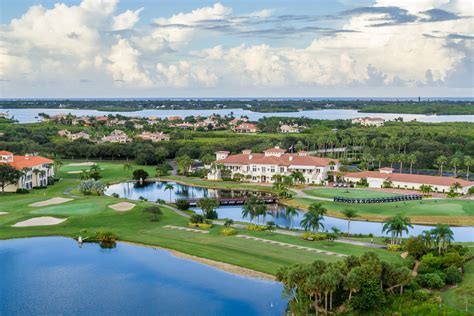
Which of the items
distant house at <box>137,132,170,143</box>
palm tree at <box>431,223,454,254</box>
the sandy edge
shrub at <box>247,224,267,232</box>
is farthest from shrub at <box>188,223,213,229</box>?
distant house at <box>137,132,170,143</box>

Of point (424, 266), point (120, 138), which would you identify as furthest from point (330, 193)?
point (120, 138)

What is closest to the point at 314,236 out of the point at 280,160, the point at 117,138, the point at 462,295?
the point at 462,295

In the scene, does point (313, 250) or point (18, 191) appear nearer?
point (313, 250)

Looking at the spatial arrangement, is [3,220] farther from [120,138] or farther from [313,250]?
[120,138]

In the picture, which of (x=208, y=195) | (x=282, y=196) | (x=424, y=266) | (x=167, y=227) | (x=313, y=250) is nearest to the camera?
(x=424, y=266)

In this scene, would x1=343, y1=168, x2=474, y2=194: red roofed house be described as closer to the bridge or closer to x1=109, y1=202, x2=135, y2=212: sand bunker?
the bridge

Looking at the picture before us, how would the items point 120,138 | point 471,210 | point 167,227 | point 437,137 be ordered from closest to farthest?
point 167,227, point 471,210, point 437,137, point 120,138

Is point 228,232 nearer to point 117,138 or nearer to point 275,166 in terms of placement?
point 275,166
